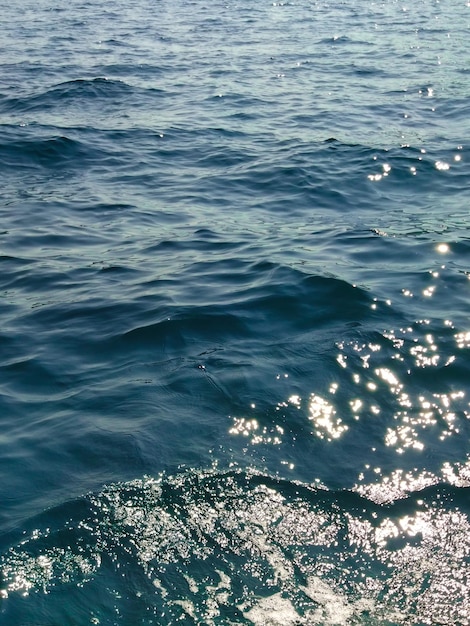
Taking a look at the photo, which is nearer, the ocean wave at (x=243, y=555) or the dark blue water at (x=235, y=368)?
the ocean wave at (x=243, y=555)

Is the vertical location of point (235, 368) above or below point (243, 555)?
above

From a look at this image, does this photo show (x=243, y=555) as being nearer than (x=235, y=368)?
Yes

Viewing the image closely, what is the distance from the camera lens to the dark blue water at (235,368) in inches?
169

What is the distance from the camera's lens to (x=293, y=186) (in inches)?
476

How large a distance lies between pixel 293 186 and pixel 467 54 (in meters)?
12.4

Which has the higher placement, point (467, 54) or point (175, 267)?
point (467, 54)

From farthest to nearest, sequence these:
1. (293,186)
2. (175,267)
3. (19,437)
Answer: (293,186)
(175,267)
(19,437)

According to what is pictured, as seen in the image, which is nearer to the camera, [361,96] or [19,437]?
[19,437]

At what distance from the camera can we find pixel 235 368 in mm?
6422

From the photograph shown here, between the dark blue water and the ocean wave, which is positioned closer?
the ocean wave

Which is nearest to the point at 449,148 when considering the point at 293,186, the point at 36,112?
the point at 293,186

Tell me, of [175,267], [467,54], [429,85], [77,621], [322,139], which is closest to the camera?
[77,621]

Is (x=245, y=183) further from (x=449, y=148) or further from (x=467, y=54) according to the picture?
(x=467, y=54)

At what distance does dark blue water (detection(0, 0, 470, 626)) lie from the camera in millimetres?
4289
